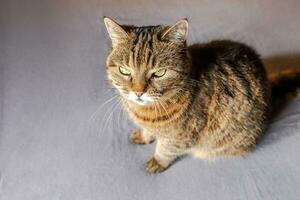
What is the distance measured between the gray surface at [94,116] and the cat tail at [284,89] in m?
0.03

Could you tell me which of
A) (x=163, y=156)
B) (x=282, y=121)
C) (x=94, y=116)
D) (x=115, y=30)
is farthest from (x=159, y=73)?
(x=282, y=121)

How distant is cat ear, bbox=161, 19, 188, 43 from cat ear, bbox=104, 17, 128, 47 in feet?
0.36

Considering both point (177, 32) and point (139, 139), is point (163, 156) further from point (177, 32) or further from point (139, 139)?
point (177, 32)

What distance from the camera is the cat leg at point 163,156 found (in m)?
1.20

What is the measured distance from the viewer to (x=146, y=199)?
1.17 meters

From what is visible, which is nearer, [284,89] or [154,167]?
[154,167]

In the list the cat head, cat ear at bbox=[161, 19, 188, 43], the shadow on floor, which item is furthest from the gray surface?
cat ear at bbox=[161, 19, 188, 43]

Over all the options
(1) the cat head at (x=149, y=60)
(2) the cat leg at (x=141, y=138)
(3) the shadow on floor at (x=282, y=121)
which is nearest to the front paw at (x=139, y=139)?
(2) the cat leg at (x=141, y=138)

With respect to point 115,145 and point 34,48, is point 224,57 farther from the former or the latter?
point 34,48

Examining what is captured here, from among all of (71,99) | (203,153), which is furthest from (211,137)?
(71,99)

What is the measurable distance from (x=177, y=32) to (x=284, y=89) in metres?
0.56

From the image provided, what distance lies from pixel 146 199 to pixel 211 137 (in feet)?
0.91

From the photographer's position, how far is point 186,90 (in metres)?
A: 1.11

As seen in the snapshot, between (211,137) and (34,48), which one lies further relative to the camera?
(34,48)
